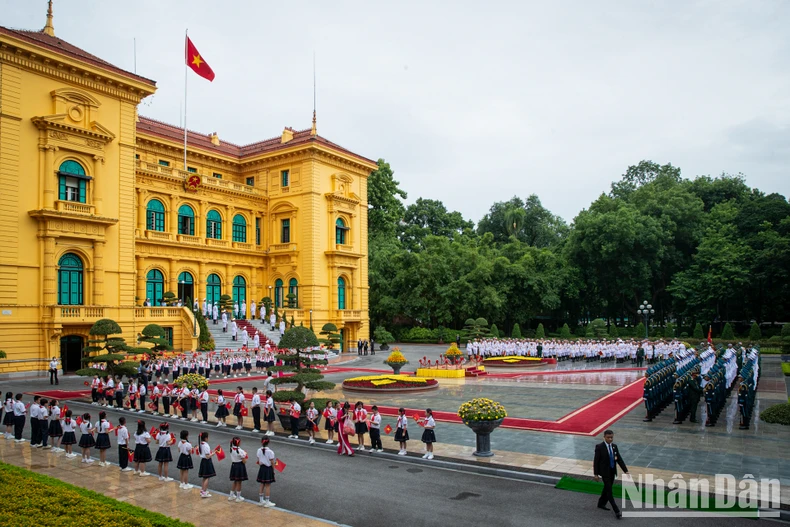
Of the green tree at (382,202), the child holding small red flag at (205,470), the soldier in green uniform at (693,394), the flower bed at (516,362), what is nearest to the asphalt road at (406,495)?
the child holding small red flag at (205,470)

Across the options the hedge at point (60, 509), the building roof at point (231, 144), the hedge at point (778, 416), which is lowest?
the hedge at point (778, 416)

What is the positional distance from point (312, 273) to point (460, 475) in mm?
34514

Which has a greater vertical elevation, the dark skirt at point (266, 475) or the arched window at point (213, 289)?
the arched window at point (213, 289)

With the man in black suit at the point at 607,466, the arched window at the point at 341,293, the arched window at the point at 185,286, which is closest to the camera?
the man in black suit at the point at 607,466

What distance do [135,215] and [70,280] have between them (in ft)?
25.5

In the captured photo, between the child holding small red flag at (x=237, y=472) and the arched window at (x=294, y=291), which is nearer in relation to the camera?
the child holding small red flag at (x=237, y=472)

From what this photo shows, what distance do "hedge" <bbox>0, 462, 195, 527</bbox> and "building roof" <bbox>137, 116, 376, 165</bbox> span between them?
3819 centimetres

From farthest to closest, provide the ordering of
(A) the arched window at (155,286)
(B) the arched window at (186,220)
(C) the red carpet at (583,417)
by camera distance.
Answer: (B) the arched window at (186,220) → (A) the arched window at (155,286) → (C) the red carpet at (583,417)

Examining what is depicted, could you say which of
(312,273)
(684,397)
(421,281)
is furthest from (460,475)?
(421,281)

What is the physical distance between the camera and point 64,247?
107 feet

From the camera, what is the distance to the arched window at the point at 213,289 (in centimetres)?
4559

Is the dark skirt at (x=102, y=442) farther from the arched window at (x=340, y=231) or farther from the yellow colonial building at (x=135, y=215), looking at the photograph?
the arched window at (x=340, y=231)

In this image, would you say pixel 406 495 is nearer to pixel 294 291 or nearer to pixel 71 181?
pixel 71 181

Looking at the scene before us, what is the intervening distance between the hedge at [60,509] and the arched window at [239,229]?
39021 millimetres
